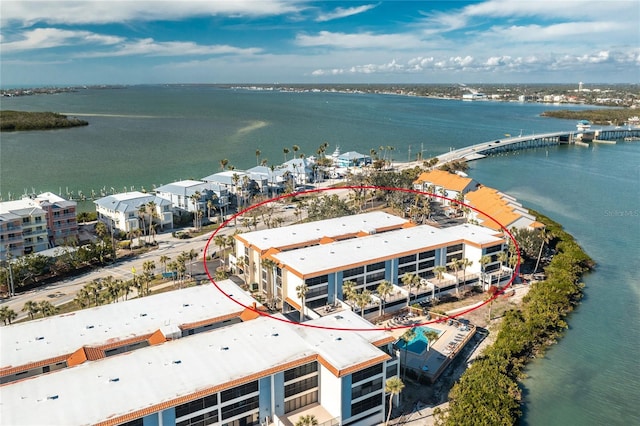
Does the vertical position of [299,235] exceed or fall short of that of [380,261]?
it exceeds it

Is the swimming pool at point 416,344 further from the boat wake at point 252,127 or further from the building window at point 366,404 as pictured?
the boat wake at point 252,127

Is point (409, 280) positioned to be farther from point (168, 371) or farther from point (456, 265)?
point (168, 371)

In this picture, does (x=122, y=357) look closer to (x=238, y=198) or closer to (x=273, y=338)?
(x=273, y=338)

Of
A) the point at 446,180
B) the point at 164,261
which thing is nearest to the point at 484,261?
the point at 164,261

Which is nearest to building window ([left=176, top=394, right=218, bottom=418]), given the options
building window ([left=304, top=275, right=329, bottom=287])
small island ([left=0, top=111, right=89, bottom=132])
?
building window ([left=304, top=275, right=329, bottom=287])

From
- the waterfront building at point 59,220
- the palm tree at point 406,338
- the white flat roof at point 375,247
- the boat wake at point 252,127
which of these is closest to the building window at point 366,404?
the palm tree at point 406,338

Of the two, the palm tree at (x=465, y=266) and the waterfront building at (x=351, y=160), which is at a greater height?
the waterfront building at (x=351, y=160)
